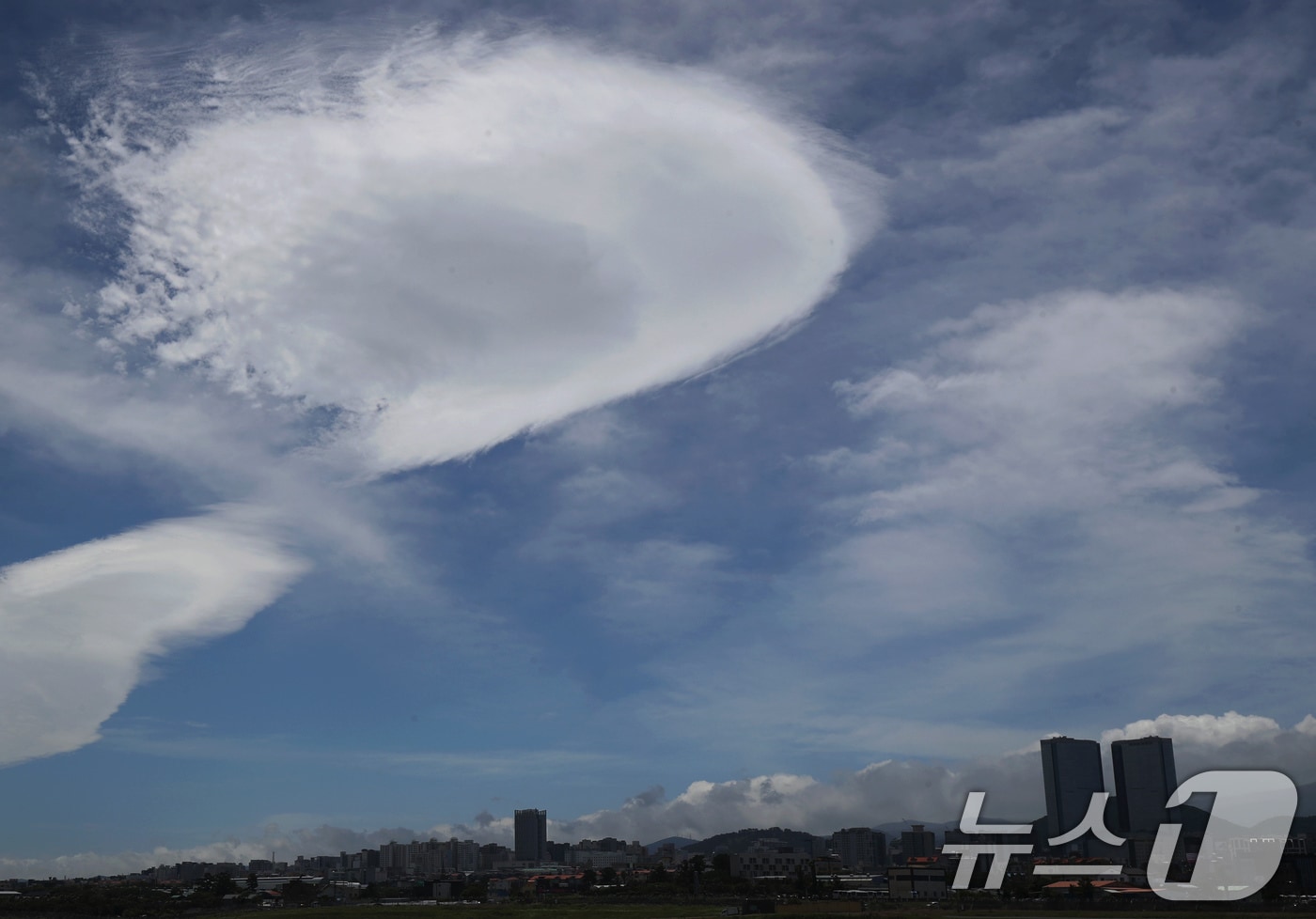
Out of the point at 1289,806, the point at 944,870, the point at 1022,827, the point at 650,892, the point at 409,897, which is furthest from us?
the point at 409,897

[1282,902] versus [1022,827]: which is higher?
[1022,827]

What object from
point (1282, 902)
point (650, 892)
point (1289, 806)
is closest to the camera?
point (1289, 806)

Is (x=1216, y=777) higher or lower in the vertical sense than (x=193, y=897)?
higher

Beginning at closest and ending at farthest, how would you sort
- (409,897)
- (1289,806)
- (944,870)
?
(1289,806) < (944,870) < (409,897)

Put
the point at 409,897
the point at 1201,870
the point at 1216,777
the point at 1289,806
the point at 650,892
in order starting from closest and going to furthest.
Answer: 1. the point at 1289,806
2. the point at 1216,777
3. the point at 1201,870
4. the point at 650,892
5. the point at 409,897

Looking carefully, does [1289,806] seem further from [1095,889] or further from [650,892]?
[650,892]

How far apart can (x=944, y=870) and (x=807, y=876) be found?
34476 millimetres

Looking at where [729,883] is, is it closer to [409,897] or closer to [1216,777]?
[409,897]

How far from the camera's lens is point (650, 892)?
16350 cm

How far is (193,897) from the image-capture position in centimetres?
16375

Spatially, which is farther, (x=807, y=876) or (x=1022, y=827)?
(x=807, y=876)

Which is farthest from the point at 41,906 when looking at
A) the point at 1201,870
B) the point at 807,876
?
the point at 1201,870

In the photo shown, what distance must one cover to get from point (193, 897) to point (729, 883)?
8458 cm

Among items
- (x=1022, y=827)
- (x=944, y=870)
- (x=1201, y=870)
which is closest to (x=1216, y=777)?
(x=1022, y=827)
